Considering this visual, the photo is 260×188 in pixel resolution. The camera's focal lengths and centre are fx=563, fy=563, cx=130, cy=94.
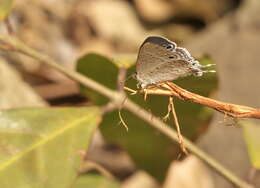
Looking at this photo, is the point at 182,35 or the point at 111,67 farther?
the point at 182,35

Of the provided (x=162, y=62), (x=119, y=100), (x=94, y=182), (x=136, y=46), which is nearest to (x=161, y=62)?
(x=162, y=62)

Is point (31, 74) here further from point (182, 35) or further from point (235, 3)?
point (235, 3)

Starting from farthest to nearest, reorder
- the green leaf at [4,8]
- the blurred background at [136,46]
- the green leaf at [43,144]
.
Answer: the blurred background at [136,46]
the green leaf at [4,8]
the green leaf at [43,144]

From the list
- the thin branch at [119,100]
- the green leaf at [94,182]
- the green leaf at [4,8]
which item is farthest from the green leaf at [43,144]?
the green leaf at [94,182]

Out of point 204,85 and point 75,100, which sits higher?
point 204,85

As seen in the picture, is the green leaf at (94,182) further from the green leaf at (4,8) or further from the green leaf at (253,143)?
the green leaf at (4,8)

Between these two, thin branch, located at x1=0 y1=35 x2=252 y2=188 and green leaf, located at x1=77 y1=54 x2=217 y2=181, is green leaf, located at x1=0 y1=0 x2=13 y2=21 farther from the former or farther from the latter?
green leaf, located at x1=77 y1=54 x2=217 y2=181

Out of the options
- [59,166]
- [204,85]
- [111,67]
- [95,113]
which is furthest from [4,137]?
[204,85]
